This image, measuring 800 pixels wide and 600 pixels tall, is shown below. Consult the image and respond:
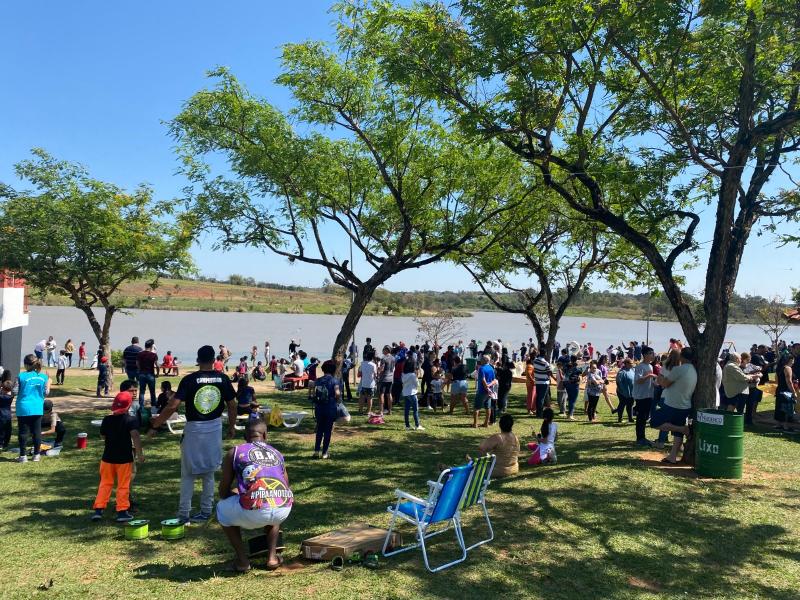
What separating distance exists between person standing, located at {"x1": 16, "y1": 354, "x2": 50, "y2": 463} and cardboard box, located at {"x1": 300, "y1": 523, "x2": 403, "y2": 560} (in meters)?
5.43

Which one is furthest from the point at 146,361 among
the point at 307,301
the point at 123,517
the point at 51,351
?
the point at 307,301

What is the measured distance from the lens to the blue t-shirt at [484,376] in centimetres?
1200

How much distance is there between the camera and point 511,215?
1598cm

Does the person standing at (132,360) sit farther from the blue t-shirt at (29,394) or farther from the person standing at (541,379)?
the person standing at (541,379)

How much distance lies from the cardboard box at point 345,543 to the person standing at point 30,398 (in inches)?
214

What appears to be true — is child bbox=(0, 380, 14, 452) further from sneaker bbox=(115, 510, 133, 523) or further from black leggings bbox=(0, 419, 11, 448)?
sneaker bbox=(115, 510, 133, 523)

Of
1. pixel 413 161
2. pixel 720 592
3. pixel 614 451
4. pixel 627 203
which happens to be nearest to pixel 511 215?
pixel 413 161

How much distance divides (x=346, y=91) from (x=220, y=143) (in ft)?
11.0

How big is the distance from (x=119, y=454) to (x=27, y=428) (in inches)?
142

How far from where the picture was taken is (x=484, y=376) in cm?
1202

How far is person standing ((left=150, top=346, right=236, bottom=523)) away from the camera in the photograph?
19.8ft

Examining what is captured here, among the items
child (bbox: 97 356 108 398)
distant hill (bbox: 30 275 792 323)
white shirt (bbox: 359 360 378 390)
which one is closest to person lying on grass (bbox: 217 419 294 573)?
white shirt (bbox: 359 360 378 390)

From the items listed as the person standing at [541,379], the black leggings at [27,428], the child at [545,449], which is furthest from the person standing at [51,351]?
the child at [545,449]

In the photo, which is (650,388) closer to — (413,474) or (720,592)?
(413,474)
